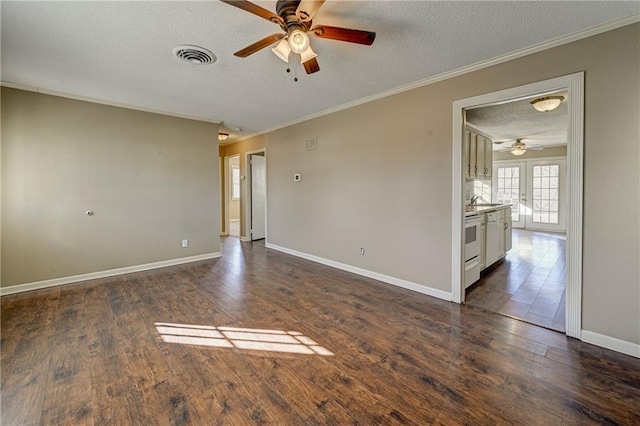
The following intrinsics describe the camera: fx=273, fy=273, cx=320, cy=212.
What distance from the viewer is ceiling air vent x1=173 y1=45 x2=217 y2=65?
2521 mm

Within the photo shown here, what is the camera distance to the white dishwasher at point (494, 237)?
422cm

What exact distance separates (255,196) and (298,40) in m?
5.22

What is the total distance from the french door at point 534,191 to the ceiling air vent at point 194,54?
8.93 meters

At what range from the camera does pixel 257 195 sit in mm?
6949

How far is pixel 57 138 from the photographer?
12.4ft

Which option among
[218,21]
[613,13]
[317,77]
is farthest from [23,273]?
[613,13]

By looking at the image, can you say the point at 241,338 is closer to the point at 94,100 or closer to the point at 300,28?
the point at 300,28

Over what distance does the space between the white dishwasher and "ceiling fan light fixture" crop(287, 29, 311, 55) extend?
3.77m

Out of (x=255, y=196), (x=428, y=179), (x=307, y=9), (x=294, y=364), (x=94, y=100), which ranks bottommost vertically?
(x=294, y=364)

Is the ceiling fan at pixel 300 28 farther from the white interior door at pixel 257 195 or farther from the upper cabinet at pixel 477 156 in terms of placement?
the white interior door at pixel 257 195

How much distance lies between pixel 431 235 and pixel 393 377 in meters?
1.89

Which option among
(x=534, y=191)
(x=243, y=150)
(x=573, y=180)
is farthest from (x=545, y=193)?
(x=243, y=150)

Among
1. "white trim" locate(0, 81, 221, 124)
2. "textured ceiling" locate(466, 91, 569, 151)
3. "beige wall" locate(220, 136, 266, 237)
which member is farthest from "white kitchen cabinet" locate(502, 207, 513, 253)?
"white trim" locate(0, 81, 221, 124)

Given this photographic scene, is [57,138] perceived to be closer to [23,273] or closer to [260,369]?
[23,273]
